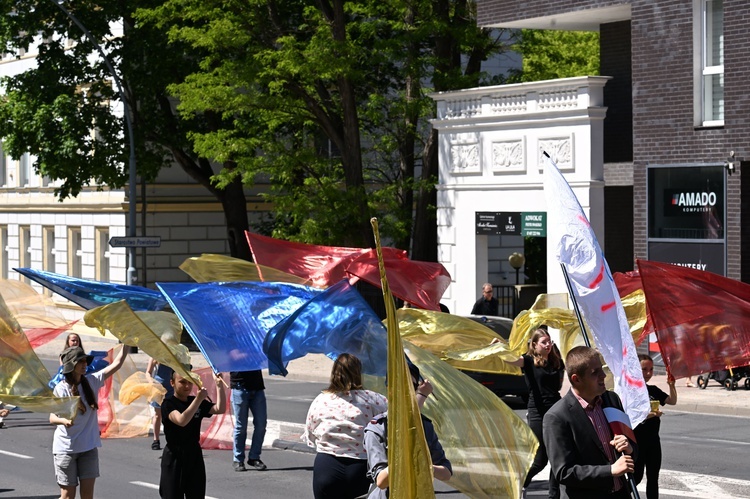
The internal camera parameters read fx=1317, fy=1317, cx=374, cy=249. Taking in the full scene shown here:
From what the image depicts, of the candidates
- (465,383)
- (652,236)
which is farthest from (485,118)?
(465,383)

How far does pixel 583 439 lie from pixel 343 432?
1.98 m

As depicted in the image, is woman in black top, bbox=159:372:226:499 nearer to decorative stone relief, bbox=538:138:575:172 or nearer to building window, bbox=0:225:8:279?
decorative stone relief, bbox=538:138:575:172

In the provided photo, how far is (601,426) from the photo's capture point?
6.71 meters

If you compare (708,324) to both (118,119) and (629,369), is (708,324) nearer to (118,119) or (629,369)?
(629,369)

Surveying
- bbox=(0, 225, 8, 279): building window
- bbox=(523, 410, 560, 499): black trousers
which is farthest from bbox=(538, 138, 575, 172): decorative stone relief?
bbox=(0, 225, 8, 279): building window

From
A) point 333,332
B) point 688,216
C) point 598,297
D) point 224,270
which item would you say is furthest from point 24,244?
point 598,297

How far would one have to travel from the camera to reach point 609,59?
27250 mm

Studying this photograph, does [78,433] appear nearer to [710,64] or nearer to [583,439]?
[583,439]

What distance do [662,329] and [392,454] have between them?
14.0 feet

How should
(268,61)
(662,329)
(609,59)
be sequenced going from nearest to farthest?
(662,329), (609,59), (268,61)

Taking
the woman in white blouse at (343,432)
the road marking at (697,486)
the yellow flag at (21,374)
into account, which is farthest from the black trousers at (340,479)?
the road marking at (697,486)

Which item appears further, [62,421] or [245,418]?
[245,418]

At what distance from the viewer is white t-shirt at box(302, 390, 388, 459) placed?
8180 millimetres

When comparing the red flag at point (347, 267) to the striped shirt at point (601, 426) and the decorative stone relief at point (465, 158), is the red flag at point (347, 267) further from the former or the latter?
the decorative stone relief at point (465, 158)
